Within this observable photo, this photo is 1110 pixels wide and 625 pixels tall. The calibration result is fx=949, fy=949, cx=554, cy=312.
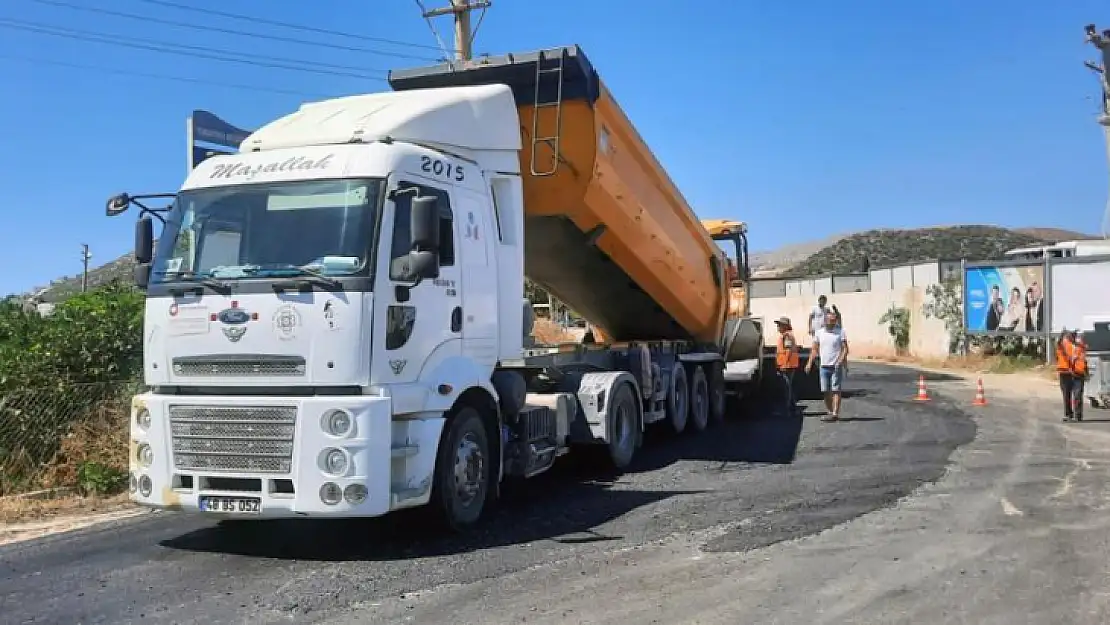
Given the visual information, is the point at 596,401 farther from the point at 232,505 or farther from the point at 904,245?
the point at 904,245

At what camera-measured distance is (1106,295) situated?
72.4ft

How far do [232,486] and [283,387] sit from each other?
2.50 ft

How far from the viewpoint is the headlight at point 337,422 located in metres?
6.14

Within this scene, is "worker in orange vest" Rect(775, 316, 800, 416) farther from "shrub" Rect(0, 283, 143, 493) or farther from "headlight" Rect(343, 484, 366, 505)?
"headlight" Rect(343, 484, 366, 505)

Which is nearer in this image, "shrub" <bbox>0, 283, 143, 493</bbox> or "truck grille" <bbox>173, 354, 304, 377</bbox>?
"truck grille" <bbox>173, 354, 304, 377</bbox>

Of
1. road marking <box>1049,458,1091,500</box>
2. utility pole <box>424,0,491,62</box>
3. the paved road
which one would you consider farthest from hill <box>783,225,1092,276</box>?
the paved road

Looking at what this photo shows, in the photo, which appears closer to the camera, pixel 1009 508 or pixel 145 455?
pixel 145 455

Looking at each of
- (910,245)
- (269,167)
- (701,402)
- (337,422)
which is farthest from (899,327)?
(910,245)

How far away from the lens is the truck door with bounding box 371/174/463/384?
6.36 m

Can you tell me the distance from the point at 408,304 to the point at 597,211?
3.88 meters

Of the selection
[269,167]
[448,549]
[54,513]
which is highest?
[269,167]

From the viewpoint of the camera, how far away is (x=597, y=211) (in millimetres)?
10023

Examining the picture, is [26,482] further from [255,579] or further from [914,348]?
[914,348]

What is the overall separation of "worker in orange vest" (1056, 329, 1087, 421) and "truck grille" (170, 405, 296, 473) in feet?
Result: 38.4
